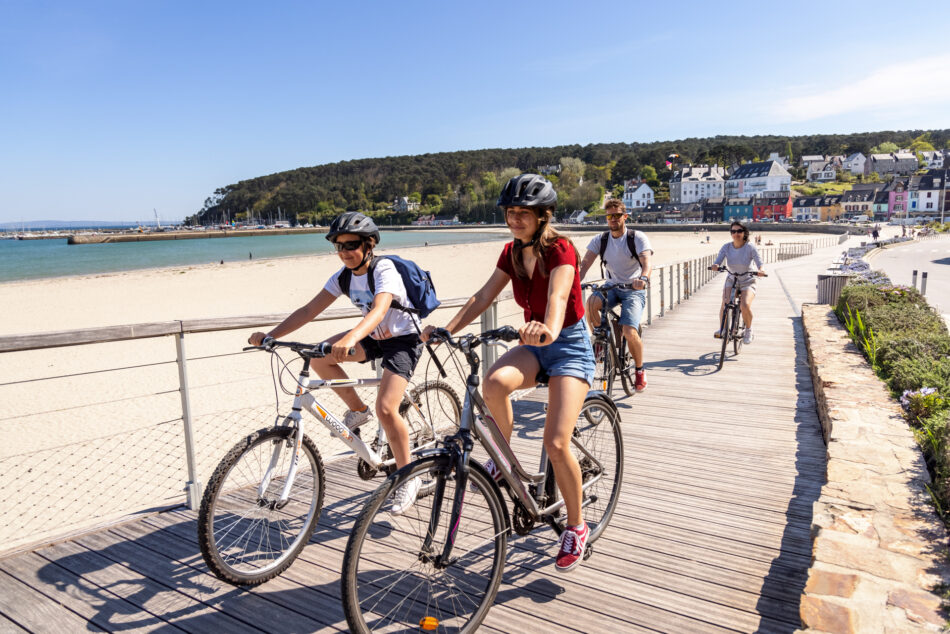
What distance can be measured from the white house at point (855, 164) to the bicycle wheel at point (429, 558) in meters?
167

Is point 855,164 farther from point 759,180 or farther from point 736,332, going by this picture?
point 736,332

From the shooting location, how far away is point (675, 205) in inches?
5133

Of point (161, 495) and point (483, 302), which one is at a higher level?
point (483, 302)

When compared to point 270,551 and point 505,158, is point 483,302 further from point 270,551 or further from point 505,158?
point 505,158

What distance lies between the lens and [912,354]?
17.4 feet

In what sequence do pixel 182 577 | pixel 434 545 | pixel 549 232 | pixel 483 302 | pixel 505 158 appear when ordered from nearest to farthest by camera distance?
pixel 434 545
pixel 549 232
pixel 483 302
pixel 182 577
pixel 505 158

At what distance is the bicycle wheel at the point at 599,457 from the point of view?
3018 mm

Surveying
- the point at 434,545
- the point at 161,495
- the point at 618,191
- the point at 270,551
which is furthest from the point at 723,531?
the point at 618,191

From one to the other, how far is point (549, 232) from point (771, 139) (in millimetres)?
214133

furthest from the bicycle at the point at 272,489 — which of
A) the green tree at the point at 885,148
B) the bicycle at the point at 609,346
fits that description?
the green tree at the point at 885,148

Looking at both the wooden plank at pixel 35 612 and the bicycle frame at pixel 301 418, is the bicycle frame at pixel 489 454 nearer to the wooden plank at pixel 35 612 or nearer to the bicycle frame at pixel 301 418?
the bicycle frame at pixel 301 418

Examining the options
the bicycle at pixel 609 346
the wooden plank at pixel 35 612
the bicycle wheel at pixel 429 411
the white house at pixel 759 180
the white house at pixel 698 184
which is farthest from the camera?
the white house at pixel 698 184

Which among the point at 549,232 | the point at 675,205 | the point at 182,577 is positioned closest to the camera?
the point at 549,232

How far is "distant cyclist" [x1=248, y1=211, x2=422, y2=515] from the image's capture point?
300 cm
